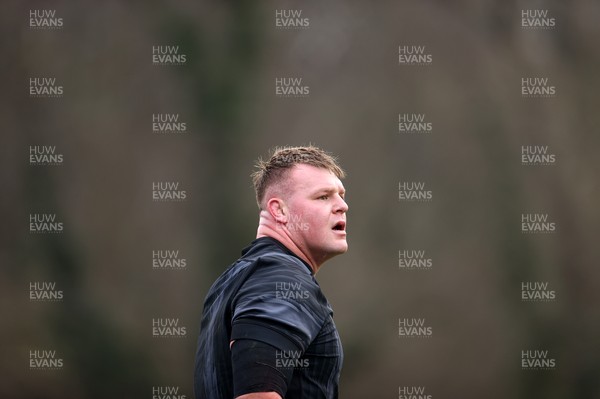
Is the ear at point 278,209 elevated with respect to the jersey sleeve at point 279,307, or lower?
elevated

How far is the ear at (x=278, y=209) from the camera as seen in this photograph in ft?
6.29

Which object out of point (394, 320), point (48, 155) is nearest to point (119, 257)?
point (48, 155)

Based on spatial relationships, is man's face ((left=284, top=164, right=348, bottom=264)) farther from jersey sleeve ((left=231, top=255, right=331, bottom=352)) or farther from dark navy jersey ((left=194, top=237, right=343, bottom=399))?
jersey sleeve ((left=231, top=255, right=331, bottom=352))

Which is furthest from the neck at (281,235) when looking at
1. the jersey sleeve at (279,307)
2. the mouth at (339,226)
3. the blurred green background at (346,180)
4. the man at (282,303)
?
the blurred green background at (346,180)

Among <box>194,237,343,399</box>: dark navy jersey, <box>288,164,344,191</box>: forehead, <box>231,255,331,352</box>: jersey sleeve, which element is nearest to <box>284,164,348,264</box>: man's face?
<box>288,164,344,191</box>: forehead

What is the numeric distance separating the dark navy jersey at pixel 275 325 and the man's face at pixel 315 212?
13cm

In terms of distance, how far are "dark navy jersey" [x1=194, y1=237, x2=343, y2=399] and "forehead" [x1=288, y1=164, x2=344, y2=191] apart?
250mm

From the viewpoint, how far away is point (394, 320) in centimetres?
468

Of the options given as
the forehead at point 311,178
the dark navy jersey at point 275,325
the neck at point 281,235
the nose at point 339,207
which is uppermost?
the forehead at point 311,178

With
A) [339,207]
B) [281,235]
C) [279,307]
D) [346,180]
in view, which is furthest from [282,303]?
[346,180]

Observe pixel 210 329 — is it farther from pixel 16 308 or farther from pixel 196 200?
pixel 16 308

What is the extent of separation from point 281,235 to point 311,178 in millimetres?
189

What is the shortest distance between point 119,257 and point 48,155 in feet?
2.73

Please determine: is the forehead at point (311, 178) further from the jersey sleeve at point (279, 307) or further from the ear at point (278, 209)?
the jersey sleeve at point (279, 307)
